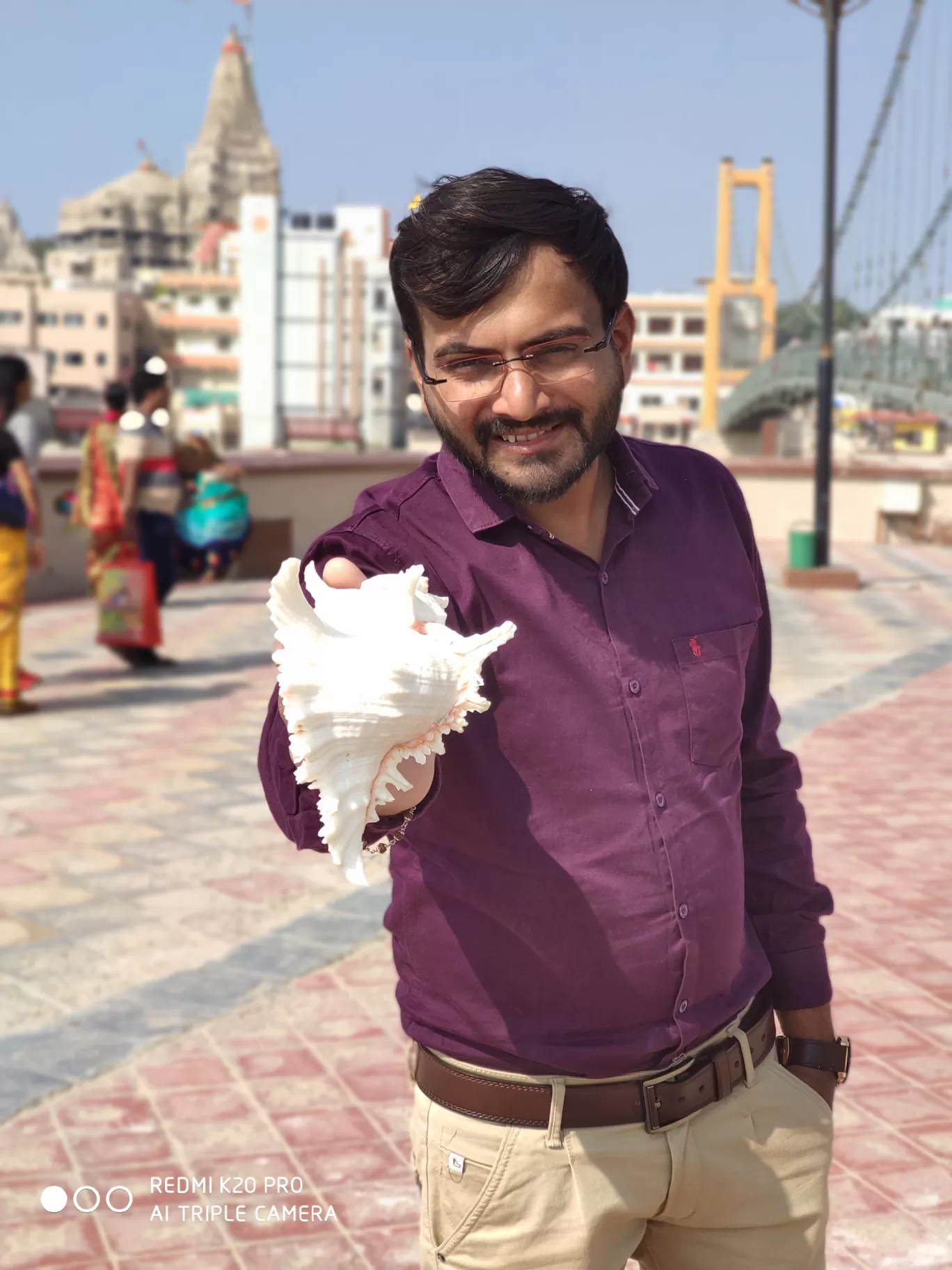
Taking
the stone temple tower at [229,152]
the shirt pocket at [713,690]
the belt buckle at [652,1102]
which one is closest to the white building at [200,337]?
the stone temple tower at [229,152]

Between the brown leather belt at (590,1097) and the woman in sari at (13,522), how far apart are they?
19.3 feet

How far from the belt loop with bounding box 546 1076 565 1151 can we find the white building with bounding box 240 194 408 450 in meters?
66.4

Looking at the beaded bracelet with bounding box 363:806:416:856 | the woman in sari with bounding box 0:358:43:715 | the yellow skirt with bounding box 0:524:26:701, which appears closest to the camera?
the beaded bracelet with bounding box 363:806:416:856

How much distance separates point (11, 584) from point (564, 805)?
20.2ft

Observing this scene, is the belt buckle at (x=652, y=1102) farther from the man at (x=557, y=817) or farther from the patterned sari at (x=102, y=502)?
the patterned sari at (x=102, y=502)

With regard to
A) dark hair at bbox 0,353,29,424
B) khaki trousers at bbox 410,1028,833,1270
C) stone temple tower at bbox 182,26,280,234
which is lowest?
khaki trousers at bbox 410,1028,833,1270

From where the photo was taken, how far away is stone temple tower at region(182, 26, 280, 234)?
137 meters

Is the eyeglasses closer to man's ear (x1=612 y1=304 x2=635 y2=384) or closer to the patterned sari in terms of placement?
man's ear (x1=612 y1=304 x2=635 y2=384)

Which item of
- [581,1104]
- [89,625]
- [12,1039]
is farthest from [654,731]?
[89,625]

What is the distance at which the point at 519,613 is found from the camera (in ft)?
5.20

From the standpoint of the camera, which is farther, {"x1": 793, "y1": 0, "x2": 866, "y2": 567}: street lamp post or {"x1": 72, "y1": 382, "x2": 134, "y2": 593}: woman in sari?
{"x1": 793, "y1": 0, "x2": 866, "y2": 567}: street lamp post

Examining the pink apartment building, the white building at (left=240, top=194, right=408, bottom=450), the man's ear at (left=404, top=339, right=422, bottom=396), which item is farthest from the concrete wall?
the pink apartment building

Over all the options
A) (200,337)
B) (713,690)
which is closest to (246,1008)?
(713,690)

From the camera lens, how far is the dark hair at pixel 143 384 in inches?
321
